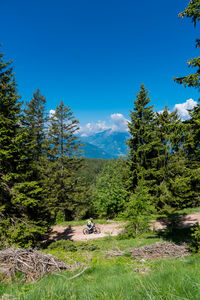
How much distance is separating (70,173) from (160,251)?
1732cm

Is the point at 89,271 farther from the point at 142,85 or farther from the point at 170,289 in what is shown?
the point at 142,85

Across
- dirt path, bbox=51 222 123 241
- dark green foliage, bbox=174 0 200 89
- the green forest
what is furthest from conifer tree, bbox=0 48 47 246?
dark green foliage, bbox=174 0 200 89

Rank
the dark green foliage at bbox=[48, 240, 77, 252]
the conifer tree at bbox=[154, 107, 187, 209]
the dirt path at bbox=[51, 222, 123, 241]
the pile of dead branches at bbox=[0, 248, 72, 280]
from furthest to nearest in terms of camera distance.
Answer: the conifer tree at bbox=[154, 107, 187, 209] → the dirt path at bbox=[51, 222, 123, 241] → the dark green foliage at bbox=[48, 240, 77, 252] → the pile of dead branches at bbox=[0, 248, 72, 280]

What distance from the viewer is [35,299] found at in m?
2.06

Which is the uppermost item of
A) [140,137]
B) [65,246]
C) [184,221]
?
[140,137]

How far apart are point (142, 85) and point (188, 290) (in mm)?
25396

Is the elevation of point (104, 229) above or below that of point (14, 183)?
below

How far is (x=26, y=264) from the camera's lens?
4.48 metres

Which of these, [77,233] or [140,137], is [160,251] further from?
[140,137]

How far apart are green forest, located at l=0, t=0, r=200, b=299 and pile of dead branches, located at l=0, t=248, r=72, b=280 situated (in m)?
6.25

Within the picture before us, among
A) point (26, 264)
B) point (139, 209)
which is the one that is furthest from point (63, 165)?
point (26, 264)

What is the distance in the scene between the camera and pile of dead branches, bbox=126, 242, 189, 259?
25.8ft

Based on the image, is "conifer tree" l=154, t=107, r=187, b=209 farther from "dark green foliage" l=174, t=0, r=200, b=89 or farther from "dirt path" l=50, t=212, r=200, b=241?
"dark green foliage" l=174, t=0, r=200, b=89

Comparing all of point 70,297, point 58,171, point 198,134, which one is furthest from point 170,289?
point 58,171
